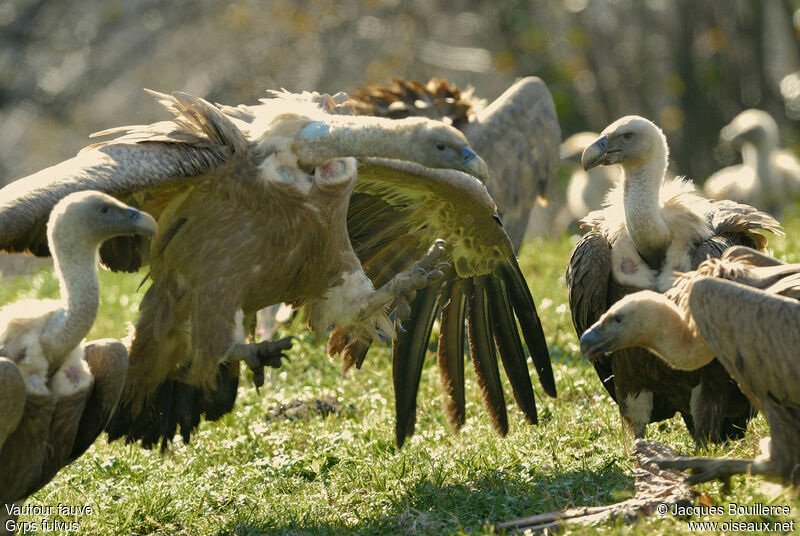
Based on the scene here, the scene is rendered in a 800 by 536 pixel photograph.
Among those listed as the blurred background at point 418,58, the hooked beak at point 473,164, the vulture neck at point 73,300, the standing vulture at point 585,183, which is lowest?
the vulture neck at point 73,300

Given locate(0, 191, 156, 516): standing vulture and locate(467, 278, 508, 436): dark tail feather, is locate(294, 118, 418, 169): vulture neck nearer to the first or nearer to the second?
locate(0, 191, 156, 516): standing vulture

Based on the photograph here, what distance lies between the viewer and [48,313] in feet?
14.1

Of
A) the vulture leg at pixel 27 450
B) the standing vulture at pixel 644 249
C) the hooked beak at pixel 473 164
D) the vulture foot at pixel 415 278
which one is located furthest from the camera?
the standing vulture at pixel 644 249

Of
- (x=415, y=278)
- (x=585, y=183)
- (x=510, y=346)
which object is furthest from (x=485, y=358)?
(x=585, y=183)

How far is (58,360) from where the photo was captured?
4.29m

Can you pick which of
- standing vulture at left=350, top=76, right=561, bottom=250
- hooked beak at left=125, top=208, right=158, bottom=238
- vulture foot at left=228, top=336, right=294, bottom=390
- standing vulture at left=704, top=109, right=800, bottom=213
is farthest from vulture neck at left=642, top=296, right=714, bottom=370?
standing vulture at left=704, top=109, right=800, bottom=213

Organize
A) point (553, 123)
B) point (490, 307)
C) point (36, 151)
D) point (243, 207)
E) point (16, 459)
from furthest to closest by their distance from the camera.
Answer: point (36, 151), point (553, 123), point (490, 307), point (243, 207), point (16, 459)

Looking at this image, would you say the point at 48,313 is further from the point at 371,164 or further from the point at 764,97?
the point at 764,97

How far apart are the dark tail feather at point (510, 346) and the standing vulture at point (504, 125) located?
2196mm

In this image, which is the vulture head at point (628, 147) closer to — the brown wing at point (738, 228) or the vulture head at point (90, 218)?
the brown wing at point (738, 228)

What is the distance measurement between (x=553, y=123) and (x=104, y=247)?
188 inches

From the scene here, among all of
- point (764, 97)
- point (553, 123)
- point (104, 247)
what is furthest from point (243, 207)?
point (764, 97)

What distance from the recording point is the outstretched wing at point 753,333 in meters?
3.96

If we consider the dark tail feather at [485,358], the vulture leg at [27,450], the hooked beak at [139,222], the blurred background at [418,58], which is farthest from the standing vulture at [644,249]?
the blurred background at [418,58]
